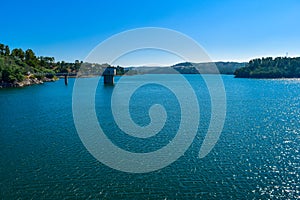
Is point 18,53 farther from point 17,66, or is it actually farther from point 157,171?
point 157,171

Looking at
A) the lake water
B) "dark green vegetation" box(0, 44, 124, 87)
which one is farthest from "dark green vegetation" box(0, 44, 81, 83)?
the lake water

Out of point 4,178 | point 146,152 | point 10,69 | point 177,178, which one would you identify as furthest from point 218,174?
point 10,69

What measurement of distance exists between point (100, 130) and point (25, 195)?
1993 cm

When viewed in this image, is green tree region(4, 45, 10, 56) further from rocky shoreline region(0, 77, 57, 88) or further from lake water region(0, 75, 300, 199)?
lake water region(0, 75, 300, 199)

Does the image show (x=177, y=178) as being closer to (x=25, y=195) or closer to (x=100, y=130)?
(x=25, y=195)

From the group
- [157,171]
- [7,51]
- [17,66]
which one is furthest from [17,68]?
[157,171]

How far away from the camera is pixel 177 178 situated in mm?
22750

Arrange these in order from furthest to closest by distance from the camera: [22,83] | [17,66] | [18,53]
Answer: [18,53], [17,66], [22,83]

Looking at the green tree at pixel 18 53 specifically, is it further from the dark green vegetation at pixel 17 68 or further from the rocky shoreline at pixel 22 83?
the rocky shoreline at pixel 22 83

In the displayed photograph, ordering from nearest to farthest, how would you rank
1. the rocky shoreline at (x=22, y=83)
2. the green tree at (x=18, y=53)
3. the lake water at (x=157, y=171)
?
1. the lake water at (x=157, y=171)
2. the rocky shoreline at (x=22, y=83)
3. the green tree at (x=18, y=53)

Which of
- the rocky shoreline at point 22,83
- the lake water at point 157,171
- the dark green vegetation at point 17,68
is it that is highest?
the dark green vegetation at point 17,68

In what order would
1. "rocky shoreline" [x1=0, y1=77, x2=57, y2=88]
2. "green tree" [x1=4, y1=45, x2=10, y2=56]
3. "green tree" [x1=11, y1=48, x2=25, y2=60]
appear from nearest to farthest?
"rocky shoreline" [x1=0, y1=77, x2=57, y2=88], "green tree" [x1=4, y1=45, x2=10, y2=56], "green tree" [x1=11, y1=48, x2=25, y2=60]

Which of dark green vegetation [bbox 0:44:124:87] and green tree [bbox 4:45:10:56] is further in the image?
green tree [bbox 4:45:10:56]

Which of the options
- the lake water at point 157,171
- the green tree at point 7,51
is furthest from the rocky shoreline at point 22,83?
the lake water at point 157,171
